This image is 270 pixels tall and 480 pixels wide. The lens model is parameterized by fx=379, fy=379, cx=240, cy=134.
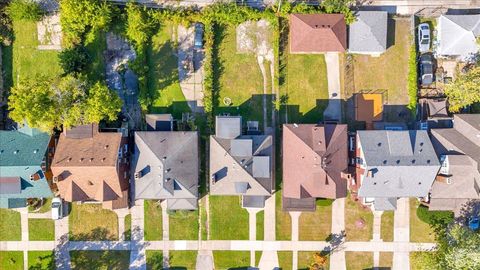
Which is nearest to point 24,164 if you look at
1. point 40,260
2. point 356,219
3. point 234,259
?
point 40,260

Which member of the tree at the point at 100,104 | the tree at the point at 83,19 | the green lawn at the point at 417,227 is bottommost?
the green lawn at the point at 417,227

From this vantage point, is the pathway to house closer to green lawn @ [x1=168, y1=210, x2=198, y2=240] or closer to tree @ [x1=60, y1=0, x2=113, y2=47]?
green lawn @ [x1=168, y1=210, x2=198, y2=240]

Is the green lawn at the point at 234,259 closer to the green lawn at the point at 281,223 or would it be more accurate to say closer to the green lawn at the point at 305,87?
the green lawn at the point at 281,223

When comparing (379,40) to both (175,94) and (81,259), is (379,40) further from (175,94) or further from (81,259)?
(81,259)

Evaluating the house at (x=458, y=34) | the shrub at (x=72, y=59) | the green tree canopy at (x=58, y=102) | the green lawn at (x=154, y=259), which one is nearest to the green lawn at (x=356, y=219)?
the house at (x=458, y=34)

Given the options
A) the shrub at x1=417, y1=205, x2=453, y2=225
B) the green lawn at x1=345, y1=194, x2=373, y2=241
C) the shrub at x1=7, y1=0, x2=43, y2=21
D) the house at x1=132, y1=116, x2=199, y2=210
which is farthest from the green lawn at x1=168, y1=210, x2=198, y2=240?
the shrub at x1=7, y1=0, x2=43, y2=21

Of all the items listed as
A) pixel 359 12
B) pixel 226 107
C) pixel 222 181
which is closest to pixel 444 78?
pixel 359 12
